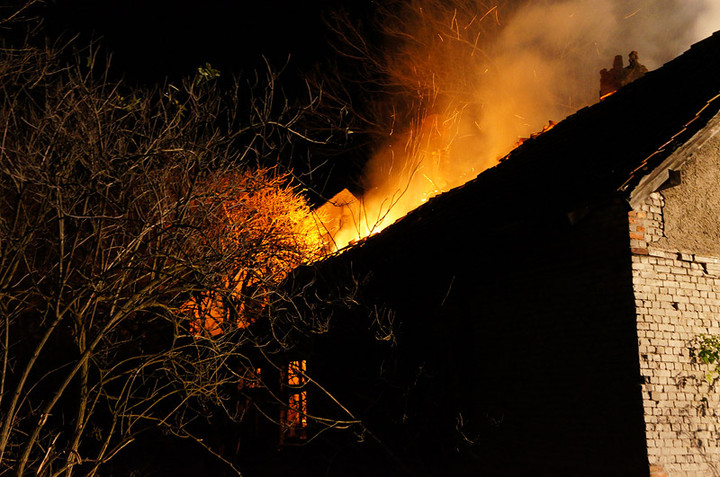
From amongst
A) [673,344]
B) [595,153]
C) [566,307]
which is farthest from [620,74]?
[673,344]

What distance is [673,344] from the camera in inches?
316

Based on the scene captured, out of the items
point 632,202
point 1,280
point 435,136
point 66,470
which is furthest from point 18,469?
point 435,136

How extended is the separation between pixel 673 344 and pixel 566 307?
1291 millimetres

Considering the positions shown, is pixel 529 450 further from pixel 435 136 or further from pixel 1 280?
pixel 435 136

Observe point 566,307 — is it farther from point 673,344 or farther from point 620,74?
point 620,74

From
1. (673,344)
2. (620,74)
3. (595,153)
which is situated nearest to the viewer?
(673,344)

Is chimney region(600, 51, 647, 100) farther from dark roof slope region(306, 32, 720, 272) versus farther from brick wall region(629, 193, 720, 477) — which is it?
brick wall region(629, 193, 720, 477)

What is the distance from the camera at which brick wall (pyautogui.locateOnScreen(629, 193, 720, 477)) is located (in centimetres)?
773

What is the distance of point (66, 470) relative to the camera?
24.8 feet

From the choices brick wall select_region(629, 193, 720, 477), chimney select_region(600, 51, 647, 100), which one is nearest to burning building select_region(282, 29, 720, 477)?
brick wall select_region(629, 193, 720, 477)

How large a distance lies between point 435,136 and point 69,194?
600 inches

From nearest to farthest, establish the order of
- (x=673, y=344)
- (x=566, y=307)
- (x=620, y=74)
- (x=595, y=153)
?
1. (x=673, y=344)
2. (x=566, y=307)
3. (x=595, y=153)
4. (x=620, y=74)

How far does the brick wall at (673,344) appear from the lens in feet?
25.4

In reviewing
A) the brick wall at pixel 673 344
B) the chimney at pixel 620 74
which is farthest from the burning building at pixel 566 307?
the chimney at pixel 620 74
